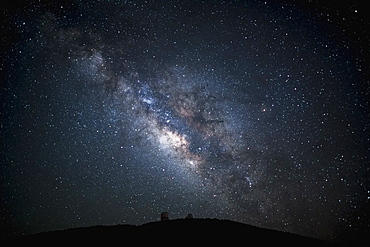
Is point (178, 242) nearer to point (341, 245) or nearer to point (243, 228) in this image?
point (243, 228)

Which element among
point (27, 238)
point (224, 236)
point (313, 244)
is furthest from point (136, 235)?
point (313, 244)

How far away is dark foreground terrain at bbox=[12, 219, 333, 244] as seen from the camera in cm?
1470

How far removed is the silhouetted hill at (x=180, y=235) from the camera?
14.8 m

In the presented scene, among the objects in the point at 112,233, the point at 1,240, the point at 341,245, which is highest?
the point at 341,245

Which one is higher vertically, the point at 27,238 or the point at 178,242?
the point at 178,242

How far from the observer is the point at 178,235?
50.3 ft

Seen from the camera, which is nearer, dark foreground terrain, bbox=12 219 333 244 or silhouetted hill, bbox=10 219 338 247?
dark foreground terrain, bbox=12 219 333 244

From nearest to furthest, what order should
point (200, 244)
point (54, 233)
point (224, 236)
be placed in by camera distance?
point (200, 244), point (224, 236), point (54, 233)

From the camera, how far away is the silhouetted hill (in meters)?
14.8

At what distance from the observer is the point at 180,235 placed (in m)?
15.3

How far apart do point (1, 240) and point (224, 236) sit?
12.1 m

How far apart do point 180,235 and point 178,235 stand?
106 mm

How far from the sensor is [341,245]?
16.8 metres

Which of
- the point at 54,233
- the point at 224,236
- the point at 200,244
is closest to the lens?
the point at 200,244
